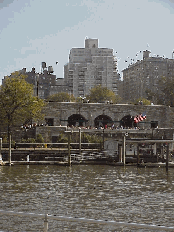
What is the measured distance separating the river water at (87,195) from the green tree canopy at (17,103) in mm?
23253

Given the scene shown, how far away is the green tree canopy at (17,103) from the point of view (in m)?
77.4

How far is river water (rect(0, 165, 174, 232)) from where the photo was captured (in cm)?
2505

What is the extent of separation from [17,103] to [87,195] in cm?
4493

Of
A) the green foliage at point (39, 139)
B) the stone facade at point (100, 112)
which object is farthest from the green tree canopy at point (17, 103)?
the stone facade at point (100, 112)

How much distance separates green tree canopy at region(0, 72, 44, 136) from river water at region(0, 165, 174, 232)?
2325 cm

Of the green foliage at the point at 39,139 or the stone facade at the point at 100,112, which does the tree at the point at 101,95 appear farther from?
the green foliage at the point at 39,139

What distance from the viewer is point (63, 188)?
3866cm

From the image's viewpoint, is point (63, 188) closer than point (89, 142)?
Yes

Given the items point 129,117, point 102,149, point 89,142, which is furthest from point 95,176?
point 129,117

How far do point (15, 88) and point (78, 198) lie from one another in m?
47.1

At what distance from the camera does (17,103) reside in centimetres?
7738

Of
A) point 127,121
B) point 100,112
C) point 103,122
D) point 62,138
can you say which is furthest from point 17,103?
point 127,121

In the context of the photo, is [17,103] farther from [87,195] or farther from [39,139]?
[87,195]

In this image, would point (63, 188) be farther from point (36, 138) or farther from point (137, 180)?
point (36, 138)
